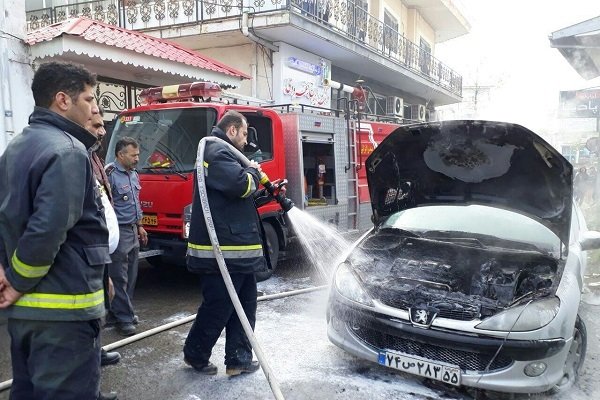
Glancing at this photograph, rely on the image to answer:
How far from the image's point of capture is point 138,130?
611 cm

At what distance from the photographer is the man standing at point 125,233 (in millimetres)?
4453

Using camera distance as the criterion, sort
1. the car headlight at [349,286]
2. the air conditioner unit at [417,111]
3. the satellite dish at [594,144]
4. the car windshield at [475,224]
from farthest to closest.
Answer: the air conditioner unit at [417,111] → the satellite dish at [594,144] → the car windshield at [475,224] → the car headlight at [349,286]

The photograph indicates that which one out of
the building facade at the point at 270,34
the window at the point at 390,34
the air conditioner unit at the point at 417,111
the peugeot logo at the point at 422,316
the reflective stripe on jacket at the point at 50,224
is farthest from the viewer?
the air conditioner unit at the point at 417,111

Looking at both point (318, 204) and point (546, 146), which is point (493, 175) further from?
point (318, 204)

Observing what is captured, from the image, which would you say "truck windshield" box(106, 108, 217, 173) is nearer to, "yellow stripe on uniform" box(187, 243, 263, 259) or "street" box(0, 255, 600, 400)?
"street" box(0, 255, 600, 400)

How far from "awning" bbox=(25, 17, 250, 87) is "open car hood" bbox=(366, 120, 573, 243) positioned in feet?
15.6

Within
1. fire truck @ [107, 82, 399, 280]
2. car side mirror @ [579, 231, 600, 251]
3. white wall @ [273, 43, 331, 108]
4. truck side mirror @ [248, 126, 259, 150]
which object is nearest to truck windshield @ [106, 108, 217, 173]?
fire truck @ [107, 82, 399, 280]

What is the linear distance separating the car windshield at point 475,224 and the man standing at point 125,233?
243cm

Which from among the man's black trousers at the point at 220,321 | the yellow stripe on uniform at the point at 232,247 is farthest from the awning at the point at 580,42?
the man's black trousers at the point at 220,321

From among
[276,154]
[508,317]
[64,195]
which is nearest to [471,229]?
[508,317]

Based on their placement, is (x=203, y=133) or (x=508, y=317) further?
(x=203, y=133)

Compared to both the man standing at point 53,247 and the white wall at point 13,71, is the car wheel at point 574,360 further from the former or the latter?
the white wall at point 13,71

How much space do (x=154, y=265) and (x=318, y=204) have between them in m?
2.63

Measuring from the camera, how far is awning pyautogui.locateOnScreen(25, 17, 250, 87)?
263 inches
